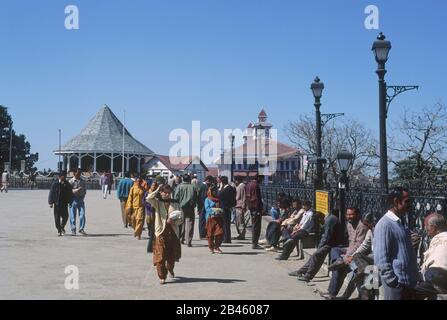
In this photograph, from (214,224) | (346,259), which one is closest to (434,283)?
(346,259)

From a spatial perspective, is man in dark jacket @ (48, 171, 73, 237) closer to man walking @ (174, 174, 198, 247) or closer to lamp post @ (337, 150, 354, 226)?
man walking @ (174, 174, 198, 247)

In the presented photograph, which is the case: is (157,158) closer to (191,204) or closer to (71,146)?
(71,146)

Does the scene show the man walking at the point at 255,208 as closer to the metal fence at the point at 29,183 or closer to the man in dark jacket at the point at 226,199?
the man in dark jacket at the point at 226,199

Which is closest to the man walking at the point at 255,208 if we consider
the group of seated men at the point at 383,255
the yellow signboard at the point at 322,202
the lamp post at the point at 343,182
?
the yellow signboard at the point at 322,202

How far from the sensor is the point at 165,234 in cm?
945

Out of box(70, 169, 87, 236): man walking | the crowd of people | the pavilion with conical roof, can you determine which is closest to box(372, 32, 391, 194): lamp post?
the crowd of people

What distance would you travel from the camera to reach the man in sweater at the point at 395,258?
5.43 m

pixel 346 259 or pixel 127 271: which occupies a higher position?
pixel 346 259

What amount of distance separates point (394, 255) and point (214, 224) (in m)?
7.52

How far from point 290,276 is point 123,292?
313cm

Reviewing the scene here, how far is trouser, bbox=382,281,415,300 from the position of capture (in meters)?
5.47

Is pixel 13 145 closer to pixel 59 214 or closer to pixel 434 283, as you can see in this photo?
pixel 59 214

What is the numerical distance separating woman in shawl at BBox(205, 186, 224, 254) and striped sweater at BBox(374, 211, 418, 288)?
7401mm
